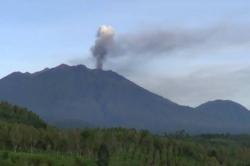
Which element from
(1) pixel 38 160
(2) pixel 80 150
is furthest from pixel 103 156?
(1) pixel 38 160

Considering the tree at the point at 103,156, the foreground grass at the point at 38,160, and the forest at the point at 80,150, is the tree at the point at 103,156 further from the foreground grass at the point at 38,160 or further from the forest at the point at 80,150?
the foreground grass at the point at 38,160

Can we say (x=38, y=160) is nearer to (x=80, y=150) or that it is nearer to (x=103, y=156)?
(x=103, y=156)

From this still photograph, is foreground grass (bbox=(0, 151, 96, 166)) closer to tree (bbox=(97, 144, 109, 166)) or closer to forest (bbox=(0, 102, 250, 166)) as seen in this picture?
forest (bbox=(0, 102, 250, 166))

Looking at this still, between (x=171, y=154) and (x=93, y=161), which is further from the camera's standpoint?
(x=171, y=154)

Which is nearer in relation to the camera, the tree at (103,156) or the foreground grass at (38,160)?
the foreground grass at (38,160)

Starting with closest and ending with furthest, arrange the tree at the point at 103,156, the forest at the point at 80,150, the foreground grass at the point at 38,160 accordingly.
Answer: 1. the foreground grass at the point at 38,160
2. the tree at the point at 103,156
3. the forest at the point at 80,150

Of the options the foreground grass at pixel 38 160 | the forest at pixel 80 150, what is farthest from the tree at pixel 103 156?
the foreground grass at pixel 38 160

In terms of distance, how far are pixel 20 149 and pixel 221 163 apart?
6666 centimetres

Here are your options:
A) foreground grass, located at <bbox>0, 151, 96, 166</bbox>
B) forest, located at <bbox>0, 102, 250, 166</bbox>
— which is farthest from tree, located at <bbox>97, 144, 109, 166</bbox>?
foreground grass, located at <bbox>0, 151, 96, 166</bbox>

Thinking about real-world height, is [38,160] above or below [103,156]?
below

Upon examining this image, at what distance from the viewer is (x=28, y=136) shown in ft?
575

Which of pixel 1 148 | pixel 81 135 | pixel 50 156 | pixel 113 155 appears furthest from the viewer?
pixel 81 135

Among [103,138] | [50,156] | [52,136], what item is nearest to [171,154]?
[103,138]

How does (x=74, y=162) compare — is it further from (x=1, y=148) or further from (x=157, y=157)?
(x=157, y=157)
